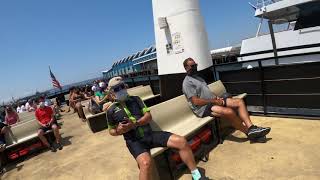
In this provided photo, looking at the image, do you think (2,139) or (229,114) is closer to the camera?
(229,114)

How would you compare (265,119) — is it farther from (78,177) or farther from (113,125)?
(78,177)

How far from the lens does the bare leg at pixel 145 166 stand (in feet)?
12.9

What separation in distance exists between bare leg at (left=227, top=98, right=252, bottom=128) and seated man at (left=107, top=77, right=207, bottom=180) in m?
1.54

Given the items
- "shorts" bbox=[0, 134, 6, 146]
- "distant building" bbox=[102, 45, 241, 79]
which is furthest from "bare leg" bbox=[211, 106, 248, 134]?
"distant building" bbox=[102, 45, 241, 79]

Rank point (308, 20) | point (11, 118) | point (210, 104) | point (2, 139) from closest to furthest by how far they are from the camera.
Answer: point (210, 104) < point (2, 139) < point (11, 118) < point (308, 20)

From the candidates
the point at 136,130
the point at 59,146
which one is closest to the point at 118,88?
the point at 136,130

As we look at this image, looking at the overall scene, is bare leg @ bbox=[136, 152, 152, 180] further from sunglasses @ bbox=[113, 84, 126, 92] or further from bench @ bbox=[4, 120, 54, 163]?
bench @ bbox=[4, 120, 54, 163]

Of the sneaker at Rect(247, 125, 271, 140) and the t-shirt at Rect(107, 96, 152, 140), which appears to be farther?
the sneaker at Rect(247, 125, 271, 140)

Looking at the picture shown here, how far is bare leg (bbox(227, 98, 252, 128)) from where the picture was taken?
5293mm

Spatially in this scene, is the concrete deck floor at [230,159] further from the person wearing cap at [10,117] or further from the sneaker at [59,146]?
the person wearing cap at [10,117]

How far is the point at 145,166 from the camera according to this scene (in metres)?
3.96

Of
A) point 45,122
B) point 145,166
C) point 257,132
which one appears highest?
point 145,166

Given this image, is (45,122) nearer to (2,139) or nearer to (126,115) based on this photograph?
(2,139)

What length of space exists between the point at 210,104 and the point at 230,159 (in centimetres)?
112
